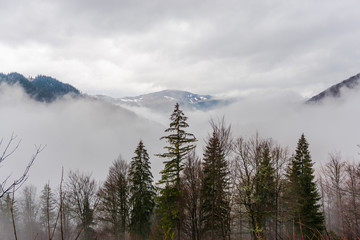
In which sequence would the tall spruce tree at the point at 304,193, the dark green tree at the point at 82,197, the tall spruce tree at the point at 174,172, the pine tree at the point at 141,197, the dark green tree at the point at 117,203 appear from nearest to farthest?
1. the tall spruce tree at the point at 174,172
2. the tall spruce tree at the point at 304,193
3. the pine tree at the point at 141,197
4. the dark green tree at the point at 117,203
5. the dark green tree at the point at 82,197

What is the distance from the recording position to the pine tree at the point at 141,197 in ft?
80.1

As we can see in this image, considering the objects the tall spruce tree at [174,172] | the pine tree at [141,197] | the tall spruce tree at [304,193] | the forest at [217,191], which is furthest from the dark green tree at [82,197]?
the tall spruce tree at [304,193]

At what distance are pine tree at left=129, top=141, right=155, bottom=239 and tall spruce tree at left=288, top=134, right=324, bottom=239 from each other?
1459 centimetres

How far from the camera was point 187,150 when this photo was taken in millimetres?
19906

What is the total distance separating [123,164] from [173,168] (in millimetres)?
9609

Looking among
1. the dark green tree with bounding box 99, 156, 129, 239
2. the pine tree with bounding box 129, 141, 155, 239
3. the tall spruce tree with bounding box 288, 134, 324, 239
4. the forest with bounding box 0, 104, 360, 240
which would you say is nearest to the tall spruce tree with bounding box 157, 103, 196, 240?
the forest with bounding box 0, 104, 360, 240

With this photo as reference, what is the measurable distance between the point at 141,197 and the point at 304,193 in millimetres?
17215

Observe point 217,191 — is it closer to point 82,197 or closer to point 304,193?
point 304,193

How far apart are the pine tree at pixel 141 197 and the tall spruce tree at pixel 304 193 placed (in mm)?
14593

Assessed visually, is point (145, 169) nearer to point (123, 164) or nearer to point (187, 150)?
point (123, 164)

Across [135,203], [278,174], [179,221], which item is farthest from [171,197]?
[278,174]

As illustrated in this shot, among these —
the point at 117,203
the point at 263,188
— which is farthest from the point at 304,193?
the point at 117,203

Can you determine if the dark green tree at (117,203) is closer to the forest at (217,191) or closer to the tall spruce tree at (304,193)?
the forest at (217,191)

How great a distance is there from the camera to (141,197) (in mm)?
24828
